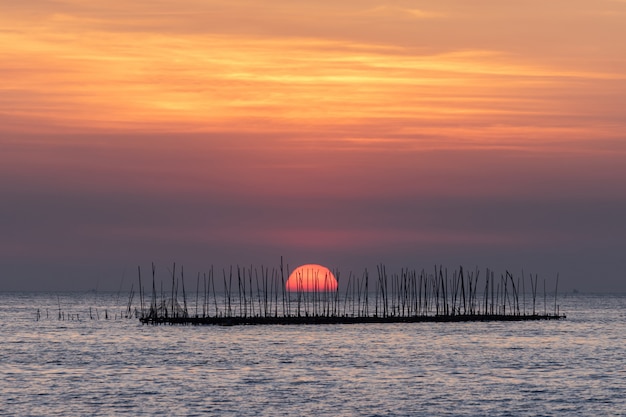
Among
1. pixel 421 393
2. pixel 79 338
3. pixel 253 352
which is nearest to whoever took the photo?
pixel 421 393

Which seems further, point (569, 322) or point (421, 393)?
point (569, 322)

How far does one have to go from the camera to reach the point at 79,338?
11900 cm

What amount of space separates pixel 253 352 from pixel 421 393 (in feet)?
111

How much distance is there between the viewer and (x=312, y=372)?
7875 cm

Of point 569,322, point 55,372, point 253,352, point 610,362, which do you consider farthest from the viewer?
point 569,322

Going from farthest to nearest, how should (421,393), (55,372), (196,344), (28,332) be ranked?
(28,332), (196,344), (55,372), (421,393)

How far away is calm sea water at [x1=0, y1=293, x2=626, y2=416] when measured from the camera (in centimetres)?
5947

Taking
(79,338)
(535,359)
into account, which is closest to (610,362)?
(535,359)

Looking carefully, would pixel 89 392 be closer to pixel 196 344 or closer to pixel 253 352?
pixel 253 352

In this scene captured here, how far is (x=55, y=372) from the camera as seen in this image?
7831cm

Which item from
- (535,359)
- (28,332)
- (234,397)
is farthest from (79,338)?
(234,397)

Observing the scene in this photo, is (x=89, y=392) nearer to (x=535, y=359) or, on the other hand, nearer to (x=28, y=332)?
(x=535, y=359)

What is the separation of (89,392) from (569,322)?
360 ft

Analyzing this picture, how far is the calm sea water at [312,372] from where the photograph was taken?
59469 millimetres
